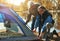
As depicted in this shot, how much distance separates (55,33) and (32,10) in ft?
2.20

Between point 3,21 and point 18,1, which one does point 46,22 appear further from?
point 3,21

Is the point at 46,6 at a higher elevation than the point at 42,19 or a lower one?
higher

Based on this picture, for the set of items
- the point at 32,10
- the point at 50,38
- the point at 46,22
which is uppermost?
the point at 32,10

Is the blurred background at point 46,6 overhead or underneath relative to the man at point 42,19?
overhead

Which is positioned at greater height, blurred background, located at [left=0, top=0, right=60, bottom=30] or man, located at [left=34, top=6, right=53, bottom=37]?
blurred background, located at [left=0, top=0, right=60, bottom=30]

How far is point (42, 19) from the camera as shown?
4.03 m

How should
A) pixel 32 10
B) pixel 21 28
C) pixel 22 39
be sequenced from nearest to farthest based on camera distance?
pixel 22 39 → pixel 21 28 → pixel 32 10

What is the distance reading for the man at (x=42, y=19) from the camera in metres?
3.97

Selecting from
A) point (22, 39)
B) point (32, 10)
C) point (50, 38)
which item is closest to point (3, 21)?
point (22, 39)

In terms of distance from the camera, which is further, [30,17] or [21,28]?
[30,17]

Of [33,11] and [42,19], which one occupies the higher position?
[33,11]

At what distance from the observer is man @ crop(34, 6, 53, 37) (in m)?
3.97

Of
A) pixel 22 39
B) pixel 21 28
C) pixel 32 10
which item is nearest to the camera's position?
pixel 22 39

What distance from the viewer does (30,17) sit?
3.98m
